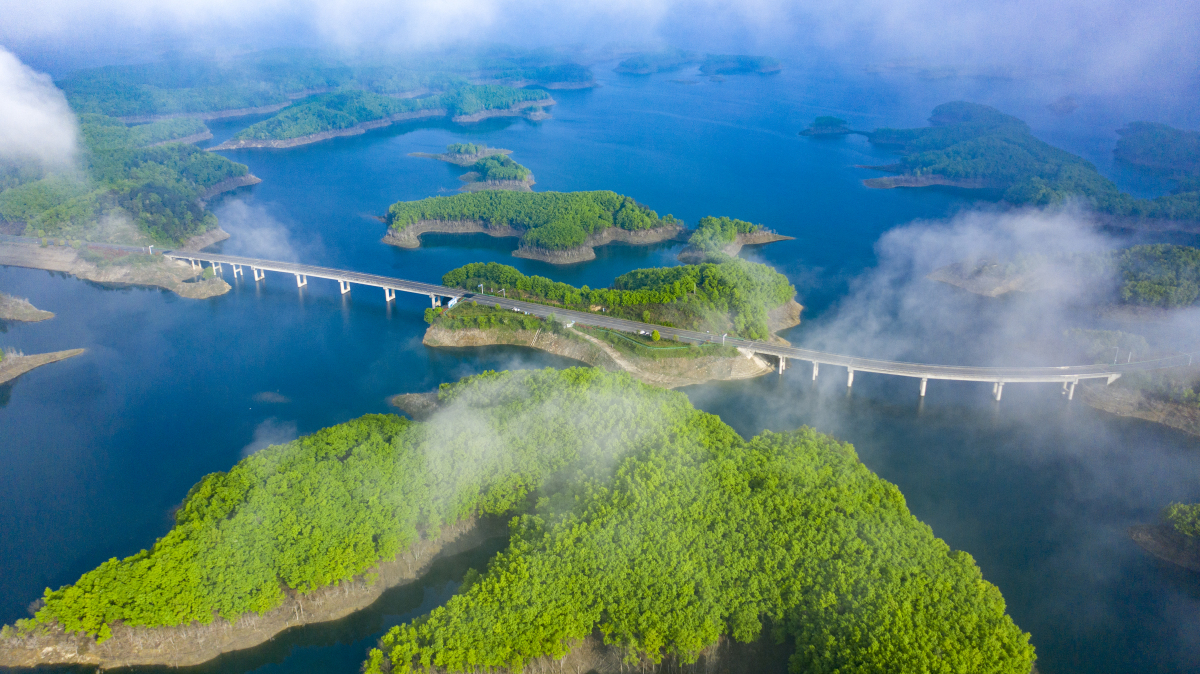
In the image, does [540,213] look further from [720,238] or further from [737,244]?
[737,244]

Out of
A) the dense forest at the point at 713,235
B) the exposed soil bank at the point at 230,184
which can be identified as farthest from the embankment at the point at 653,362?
the exposed soil bank at the point at 230,184

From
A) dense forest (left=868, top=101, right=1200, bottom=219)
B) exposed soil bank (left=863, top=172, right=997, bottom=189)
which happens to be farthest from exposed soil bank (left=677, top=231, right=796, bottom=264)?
dense forest (left=868, top=101, right=1200, bottom=219)

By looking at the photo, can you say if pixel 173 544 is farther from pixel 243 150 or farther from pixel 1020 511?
pixel 243 150

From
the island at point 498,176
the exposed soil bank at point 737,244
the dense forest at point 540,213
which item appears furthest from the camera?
the island at point 498,176

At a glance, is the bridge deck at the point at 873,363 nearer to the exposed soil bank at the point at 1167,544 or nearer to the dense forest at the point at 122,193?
the exposed soil bank at the point at 1167,544

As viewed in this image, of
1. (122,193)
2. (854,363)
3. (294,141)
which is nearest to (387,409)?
(854,363)

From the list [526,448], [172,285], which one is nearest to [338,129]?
[172,285]
